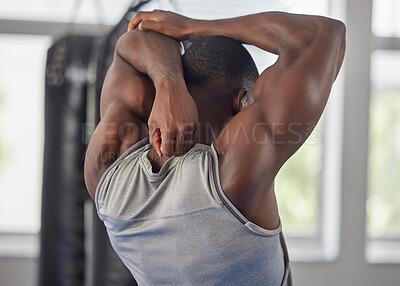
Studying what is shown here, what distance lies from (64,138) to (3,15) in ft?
3.17

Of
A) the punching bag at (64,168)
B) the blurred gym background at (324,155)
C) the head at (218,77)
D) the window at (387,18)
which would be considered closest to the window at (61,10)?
the blurred gym background at (324,155)

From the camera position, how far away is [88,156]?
787 millimetres

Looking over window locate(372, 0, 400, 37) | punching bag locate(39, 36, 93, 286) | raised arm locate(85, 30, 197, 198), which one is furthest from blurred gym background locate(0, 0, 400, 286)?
raised arm locate(85, 30, 197, 198)

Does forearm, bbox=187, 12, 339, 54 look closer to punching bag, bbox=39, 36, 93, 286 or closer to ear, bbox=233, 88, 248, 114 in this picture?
ear, bbox=233, 88, 248, 114

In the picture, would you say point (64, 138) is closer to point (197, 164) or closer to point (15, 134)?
point (197, 164)

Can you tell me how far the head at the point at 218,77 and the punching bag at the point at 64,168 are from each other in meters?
0.61

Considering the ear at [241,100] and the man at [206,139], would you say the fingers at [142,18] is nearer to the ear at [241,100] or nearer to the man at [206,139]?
the man at [206,139]

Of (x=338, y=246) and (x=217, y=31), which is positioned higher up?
(x=217, y=31)

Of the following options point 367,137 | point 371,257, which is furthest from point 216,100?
point 371,257

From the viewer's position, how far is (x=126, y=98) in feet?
Result: 2.48

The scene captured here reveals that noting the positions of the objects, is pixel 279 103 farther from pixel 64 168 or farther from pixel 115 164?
pixel 64 168

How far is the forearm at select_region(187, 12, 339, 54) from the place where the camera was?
59 cm

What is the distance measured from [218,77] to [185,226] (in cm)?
23

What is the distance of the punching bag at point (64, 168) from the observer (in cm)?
122
